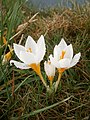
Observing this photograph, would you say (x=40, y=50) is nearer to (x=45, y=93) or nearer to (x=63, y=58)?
(x=63, y=58)

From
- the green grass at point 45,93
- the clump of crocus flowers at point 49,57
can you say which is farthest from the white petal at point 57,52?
the green grass at point 45,93

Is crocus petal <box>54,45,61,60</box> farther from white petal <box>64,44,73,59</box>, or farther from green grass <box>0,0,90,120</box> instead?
green grass <box>0,0,90,120</box>

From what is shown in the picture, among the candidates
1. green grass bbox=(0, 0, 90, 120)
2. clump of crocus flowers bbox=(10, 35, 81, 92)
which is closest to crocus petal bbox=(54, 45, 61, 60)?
clump of crocus flowers bbox=(10, 35, 81, 92)

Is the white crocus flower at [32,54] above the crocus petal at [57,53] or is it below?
above

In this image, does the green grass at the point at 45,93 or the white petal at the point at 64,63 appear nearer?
A: the white petal at the point at 64,63

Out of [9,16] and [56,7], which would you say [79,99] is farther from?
[56,7]

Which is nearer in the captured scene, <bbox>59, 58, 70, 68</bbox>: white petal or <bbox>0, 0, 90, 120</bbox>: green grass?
<bbox>59, 58, 70, 68</bbox>: white petal

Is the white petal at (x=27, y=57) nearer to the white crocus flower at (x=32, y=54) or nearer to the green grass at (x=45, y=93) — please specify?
the white crocus flower at (x=32, y=54)

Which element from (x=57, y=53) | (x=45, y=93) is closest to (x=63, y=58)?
(x=57, y=53)

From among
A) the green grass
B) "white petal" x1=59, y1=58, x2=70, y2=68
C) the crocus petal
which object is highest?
the crocus petal
